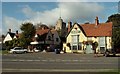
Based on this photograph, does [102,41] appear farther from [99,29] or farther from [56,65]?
[56,65]

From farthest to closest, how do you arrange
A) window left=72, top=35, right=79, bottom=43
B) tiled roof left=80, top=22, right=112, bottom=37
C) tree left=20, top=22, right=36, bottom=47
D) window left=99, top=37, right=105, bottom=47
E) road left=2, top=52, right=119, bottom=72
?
tree left=20, top=22, right=36, bottom=47 → window left=72, top=35, right=79, bottom=43 → tiled roof left=80, top=22, right=112, bottom=37 → window left=99, top=37, right=105, bottom=47 → road left=2, top=52, right=119, bottom=72

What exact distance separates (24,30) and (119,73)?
212 ft

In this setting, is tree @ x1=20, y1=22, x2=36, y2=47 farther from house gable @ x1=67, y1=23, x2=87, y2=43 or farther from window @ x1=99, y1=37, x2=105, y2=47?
window @ x1=99, y1=37, x2=105, y2=47

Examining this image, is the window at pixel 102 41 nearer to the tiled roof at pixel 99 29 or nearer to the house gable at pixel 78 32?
the tiled roof at pixel 99 29

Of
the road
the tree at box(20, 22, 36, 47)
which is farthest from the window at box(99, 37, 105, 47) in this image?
the road

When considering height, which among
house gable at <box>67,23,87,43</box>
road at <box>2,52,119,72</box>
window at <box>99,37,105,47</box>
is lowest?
road at <box>2,52,119,72</box>

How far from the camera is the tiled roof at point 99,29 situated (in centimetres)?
7388

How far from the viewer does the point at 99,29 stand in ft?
248

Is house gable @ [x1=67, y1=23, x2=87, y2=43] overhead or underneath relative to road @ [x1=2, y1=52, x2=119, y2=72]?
overhead

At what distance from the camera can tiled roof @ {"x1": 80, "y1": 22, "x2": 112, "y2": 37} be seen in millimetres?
73875

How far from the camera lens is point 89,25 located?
79812 mm

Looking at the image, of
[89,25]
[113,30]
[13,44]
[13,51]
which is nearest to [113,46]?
[113,30]

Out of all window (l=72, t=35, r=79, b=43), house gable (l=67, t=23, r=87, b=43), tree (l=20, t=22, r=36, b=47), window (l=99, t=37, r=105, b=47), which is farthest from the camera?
tree (l=20, t=22, r=36, b=47)

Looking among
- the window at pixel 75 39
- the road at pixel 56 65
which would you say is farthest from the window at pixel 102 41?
the road at pixel 56 65
